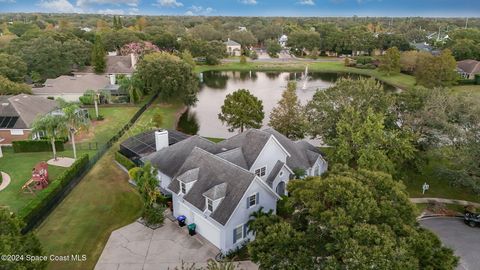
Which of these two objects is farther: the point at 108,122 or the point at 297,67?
the point at 297,67

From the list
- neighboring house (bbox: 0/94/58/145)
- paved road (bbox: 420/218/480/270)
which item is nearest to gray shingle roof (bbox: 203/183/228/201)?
paved road (bbox: 420/218/480/270)

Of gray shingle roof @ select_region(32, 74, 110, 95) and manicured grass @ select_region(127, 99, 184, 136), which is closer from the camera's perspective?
manicured grass @ select_region(127, 99, 184, 136)

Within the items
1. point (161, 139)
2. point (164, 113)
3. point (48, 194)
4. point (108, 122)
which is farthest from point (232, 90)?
point (48, 194)

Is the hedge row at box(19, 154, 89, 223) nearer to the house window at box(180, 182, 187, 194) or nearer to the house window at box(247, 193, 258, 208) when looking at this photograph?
the house window at box(180, 182, 187, 194)

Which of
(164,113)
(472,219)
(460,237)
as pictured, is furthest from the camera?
(164,113)

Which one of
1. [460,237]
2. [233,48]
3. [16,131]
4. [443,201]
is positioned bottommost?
[460,237]

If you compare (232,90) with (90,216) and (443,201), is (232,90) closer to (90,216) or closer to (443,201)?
(443,201)

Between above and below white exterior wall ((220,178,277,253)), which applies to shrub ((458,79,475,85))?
above
